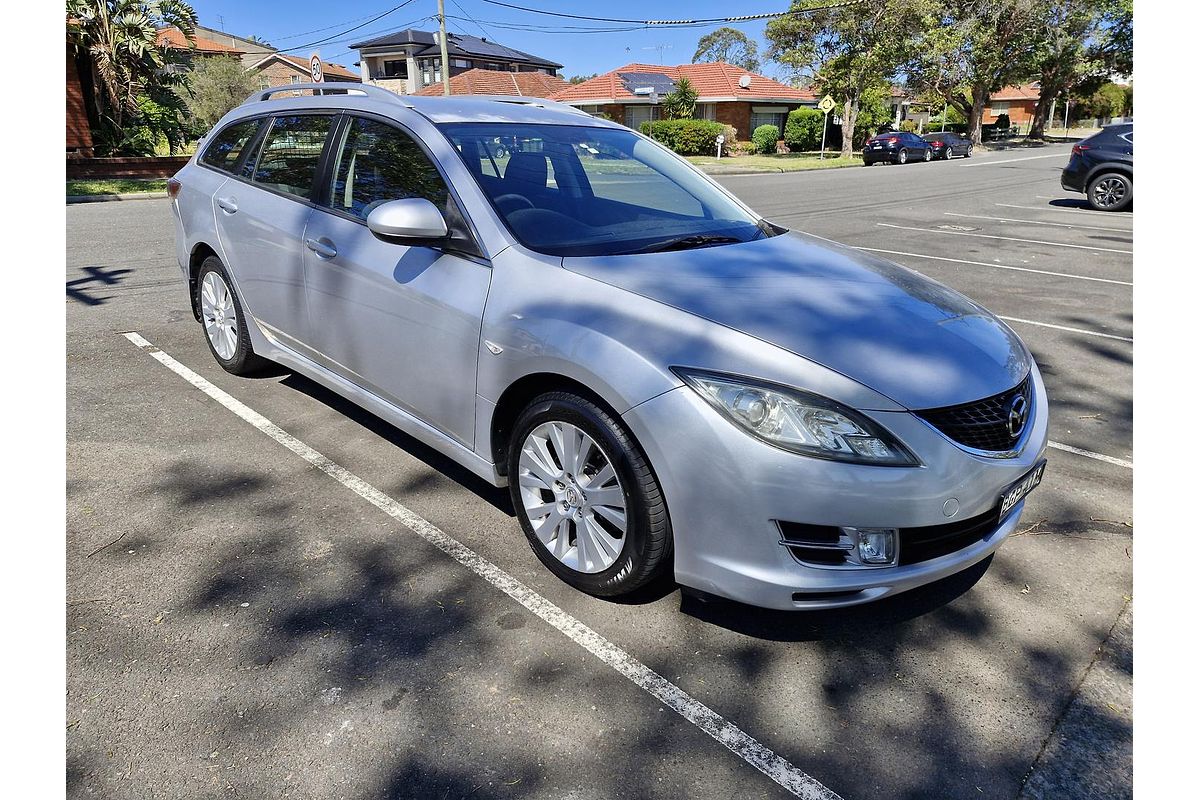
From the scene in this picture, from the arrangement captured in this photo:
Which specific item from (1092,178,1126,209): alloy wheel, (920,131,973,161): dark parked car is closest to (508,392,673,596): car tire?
(1092,178,1126,209): alloy wheel

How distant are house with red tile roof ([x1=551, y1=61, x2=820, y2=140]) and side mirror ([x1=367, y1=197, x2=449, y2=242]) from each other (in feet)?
148

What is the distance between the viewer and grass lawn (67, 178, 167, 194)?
60.0 feet

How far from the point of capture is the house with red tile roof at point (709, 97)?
46.8m

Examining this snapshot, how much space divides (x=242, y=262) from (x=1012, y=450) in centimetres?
403

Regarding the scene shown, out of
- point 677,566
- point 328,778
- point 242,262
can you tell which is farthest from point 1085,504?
point 242,262

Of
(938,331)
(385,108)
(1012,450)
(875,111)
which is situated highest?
(875,111)

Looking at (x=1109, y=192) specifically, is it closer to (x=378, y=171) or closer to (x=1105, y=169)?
(x=1105, y=169)

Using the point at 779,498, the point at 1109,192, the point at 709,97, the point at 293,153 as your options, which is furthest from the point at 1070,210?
the point at 709,97

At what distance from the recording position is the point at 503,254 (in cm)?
325

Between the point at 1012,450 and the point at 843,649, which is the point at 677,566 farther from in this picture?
the point at 1012,450

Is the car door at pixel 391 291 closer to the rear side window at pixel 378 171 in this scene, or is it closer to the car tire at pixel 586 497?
the rear side window at pixel 378 171

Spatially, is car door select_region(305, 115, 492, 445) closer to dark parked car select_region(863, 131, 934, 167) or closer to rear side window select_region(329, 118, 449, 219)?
rear side window select_region(329, 118, 449, 219)

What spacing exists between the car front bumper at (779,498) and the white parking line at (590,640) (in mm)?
358

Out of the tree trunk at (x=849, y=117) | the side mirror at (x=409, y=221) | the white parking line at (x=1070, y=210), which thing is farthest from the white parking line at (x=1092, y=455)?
the tree trunk at (x=849, y=117)
